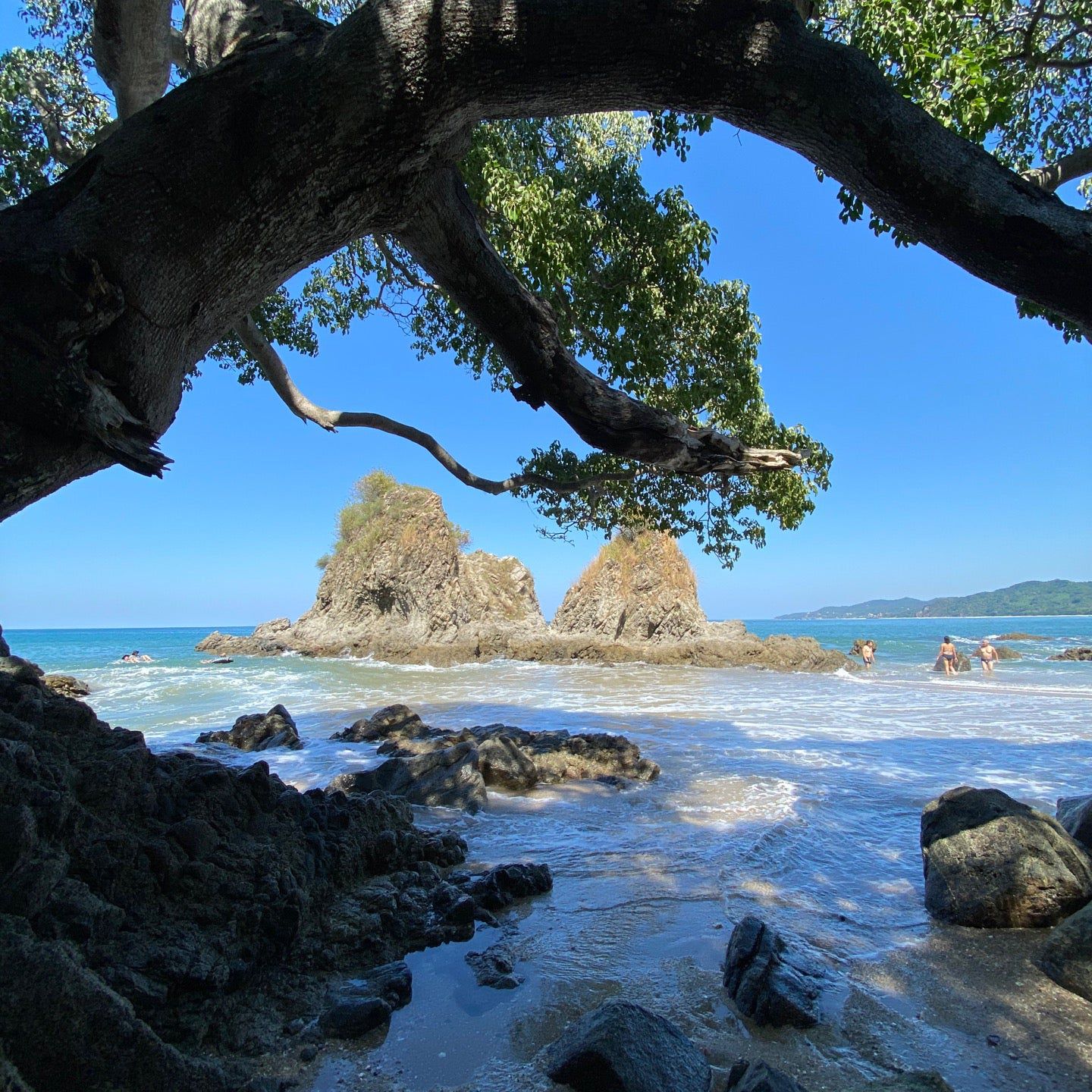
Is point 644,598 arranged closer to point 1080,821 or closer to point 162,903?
point 1080,821

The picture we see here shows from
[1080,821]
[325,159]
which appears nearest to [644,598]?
[1080,821]

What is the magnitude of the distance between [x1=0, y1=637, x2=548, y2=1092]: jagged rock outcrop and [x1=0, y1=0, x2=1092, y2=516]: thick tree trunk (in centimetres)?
128

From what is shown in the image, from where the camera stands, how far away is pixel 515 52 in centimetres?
262

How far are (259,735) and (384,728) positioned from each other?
180 centimetres

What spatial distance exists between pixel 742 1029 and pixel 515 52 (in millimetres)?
3891

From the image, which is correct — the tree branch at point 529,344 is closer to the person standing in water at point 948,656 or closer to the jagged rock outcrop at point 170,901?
the jagged rock outcrop at point 170,901

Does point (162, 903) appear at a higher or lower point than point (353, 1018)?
higher

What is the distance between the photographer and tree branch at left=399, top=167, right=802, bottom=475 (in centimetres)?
341

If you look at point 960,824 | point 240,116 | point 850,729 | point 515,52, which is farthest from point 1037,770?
point 240,116

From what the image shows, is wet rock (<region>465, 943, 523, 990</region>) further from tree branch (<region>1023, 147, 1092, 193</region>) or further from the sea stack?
the sea stack

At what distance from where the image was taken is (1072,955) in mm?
2938

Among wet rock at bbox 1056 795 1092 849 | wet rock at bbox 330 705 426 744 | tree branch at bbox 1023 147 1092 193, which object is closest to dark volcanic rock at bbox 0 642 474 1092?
wet rock at bbox 1056 795 1092 849

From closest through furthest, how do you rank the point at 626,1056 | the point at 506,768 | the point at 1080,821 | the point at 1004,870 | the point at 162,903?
the point at 626,1056
the point at 162,903
the point at 1004,870
the point at 1080,821
the point at 506,768

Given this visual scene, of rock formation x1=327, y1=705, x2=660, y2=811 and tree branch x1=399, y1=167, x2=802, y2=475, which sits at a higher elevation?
tree branch x1=399, y1=167, x2=802, y2=475
